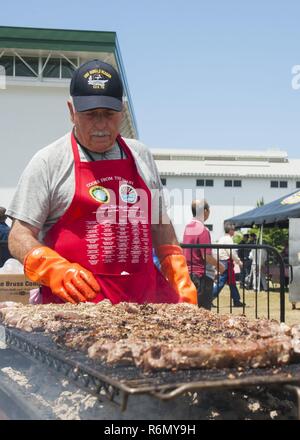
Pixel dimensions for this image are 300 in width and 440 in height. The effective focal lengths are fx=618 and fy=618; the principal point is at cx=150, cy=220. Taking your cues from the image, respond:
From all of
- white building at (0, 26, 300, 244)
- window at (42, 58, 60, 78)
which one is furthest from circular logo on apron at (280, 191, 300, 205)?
window at (42, 58, 60, 78)

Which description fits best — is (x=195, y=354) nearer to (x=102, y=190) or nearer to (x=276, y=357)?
(x=276, y=357)

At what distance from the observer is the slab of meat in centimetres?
184

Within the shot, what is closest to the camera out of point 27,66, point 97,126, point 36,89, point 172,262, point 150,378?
point 150,378

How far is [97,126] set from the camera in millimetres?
3059

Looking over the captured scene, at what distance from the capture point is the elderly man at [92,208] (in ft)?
9.80

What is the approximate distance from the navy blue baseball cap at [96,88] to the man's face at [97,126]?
5cm

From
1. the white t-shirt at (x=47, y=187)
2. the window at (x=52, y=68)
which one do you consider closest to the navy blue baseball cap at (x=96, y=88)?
the white t-shirt at (x=47, y=187)

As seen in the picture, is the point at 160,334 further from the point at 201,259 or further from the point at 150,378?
the point at 201,259

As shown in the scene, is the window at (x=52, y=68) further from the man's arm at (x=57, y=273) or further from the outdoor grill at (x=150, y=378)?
the outdoor grill at (x=150, y=378)

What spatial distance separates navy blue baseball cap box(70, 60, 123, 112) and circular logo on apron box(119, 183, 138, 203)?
0.40 m

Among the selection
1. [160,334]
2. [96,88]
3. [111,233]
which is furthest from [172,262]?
[160,334]

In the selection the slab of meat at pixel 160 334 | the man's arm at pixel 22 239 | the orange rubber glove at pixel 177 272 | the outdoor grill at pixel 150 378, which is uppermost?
the man's arm at pixel 22 239

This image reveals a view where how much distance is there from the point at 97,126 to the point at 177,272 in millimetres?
864
